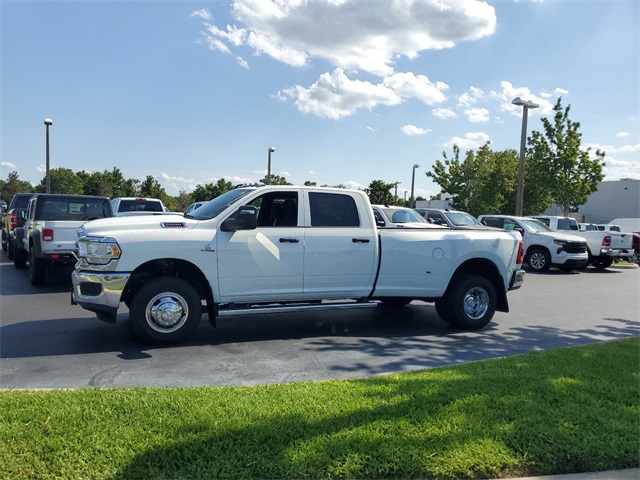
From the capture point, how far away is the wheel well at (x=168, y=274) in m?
6.18

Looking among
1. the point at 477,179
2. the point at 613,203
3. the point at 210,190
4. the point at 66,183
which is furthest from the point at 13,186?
the point at 613,203

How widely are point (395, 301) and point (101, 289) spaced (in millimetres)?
4481

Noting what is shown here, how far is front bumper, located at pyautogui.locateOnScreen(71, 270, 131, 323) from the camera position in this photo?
19.2ft

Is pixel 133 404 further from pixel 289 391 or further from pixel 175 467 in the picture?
pixel 289 391

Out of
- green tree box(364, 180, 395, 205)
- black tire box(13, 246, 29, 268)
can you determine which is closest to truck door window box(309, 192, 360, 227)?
black tire box(13, 246, 29, 268)

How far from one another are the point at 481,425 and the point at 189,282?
3972 millimetres

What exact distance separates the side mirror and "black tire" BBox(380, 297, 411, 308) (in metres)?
2.53

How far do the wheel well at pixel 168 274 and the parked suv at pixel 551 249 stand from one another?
12275 millimetres

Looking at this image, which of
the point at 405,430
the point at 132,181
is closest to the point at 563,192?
the point at 405,430

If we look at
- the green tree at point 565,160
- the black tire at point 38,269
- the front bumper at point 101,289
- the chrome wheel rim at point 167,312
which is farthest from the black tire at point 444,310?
the green tree at point 565,160

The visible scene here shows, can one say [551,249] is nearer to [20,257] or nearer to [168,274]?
[168,274]

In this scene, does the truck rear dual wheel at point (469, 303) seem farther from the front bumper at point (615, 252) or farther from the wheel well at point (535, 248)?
the front bumper at point (615, 252)

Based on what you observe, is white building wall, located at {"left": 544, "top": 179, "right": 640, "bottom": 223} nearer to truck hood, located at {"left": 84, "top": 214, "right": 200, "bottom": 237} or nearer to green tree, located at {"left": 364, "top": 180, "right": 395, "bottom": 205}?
green tree, located at {"left": 364, "top": 180, "right": 395, "bottom": 205}

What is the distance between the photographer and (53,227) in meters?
9.62
